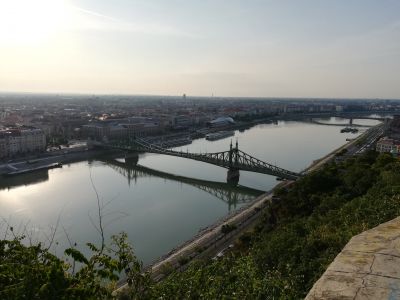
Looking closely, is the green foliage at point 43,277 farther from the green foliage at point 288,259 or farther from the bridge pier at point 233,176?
the bridge pier at point 233,176

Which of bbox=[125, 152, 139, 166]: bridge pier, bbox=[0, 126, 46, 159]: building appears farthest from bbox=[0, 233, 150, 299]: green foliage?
bbox=[0, 126, 46, 159]: building

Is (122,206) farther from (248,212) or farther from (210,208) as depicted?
(248,212)

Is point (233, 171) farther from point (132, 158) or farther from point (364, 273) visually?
point (364, 273)

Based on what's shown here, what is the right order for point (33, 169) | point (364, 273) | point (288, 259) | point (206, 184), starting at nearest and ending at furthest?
point (364, 273), point (288, 259), point (206, 184), point (33, 169)

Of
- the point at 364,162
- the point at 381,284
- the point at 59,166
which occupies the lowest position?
the point at 59,166

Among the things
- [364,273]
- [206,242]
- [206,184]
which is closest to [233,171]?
[206,184]

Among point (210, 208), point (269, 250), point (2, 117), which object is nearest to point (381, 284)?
point (269, 250)
